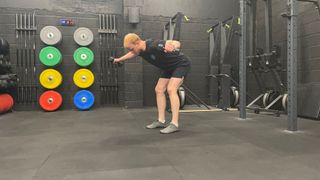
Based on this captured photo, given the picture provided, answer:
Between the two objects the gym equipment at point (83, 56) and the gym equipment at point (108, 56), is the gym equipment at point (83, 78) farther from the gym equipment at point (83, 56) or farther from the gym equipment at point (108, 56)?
the gym equipment at point (108, 56)

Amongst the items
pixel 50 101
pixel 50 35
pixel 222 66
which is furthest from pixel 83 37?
pixel 222 66

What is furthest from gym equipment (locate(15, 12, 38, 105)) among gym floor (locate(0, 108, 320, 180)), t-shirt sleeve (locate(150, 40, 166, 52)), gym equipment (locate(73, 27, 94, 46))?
t-shirt sleeve (locate(150, 40, 166, 52))

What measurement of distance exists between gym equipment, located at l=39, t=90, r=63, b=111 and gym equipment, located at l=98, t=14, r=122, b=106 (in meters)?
0.91

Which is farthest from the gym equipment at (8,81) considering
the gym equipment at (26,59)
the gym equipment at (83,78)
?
the gym equipment at (83,78)

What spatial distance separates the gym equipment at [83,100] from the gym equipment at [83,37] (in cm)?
97

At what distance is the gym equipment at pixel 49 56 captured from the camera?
18.5 ft

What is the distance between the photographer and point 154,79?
666 centimetres

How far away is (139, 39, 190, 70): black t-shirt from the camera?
336cm

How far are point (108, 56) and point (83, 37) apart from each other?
0.67 metres

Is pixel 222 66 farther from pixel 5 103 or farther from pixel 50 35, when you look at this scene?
pixel 5 103

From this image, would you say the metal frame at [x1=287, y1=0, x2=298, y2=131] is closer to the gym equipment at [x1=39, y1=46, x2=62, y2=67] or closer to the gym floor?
the gym floor

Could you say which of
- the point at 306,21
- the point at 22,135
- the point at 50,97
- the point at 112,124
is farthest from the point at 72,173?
the point at 306,21

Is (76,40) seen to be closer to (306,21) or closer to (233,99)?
(233,99)

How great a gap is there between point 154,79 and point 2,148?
4.21 meters
